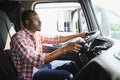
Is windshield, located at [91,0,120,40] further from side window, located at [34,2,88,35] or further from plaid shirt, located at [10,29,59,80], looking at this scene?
plaid shirt, located at [10,29,59,80]

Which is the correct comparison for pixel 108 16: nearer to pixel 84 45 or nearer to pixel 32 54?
pixel 84 45

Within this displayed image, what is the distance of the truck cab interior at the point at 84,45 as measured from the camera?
182cm

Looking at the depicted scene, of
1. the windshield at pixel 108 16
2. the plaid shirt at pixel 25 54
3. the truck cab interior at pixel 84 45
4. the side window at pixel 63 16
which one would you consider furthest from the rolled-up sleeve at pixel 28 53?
the side window at pixel 63 16

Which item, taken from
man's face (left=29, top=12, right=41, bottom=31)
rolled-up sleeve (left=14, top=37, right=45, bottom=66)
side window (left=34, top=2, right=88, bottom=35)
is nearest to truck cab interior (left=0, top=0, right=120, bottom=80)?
side window (left=34, top=2, right=88, bottom=35)

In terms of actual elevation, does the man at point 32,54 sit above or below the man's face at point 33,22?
below

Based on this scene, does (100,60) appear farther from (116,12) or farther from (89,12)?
(89,12)

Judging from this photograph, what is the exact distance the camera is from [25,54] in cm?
227

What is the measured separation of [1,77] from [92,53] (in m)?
0.80

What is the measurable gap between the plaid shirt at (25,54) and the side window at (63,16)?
1194mm

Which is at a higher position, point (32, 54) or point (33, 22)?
point (33, 22)

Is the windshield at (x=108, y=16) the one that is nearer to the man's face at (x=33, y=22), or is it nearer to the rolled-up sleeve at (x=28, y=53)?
the man's face at (x=33, y=22)

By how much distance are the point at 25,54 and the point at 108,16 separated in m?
1.22

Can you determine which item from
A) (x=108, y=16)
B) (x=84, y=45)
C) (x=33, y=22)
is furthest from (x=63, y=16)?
(x=84, y=45)

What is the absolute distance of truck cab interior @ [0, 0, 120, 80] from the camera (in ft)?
5.99
